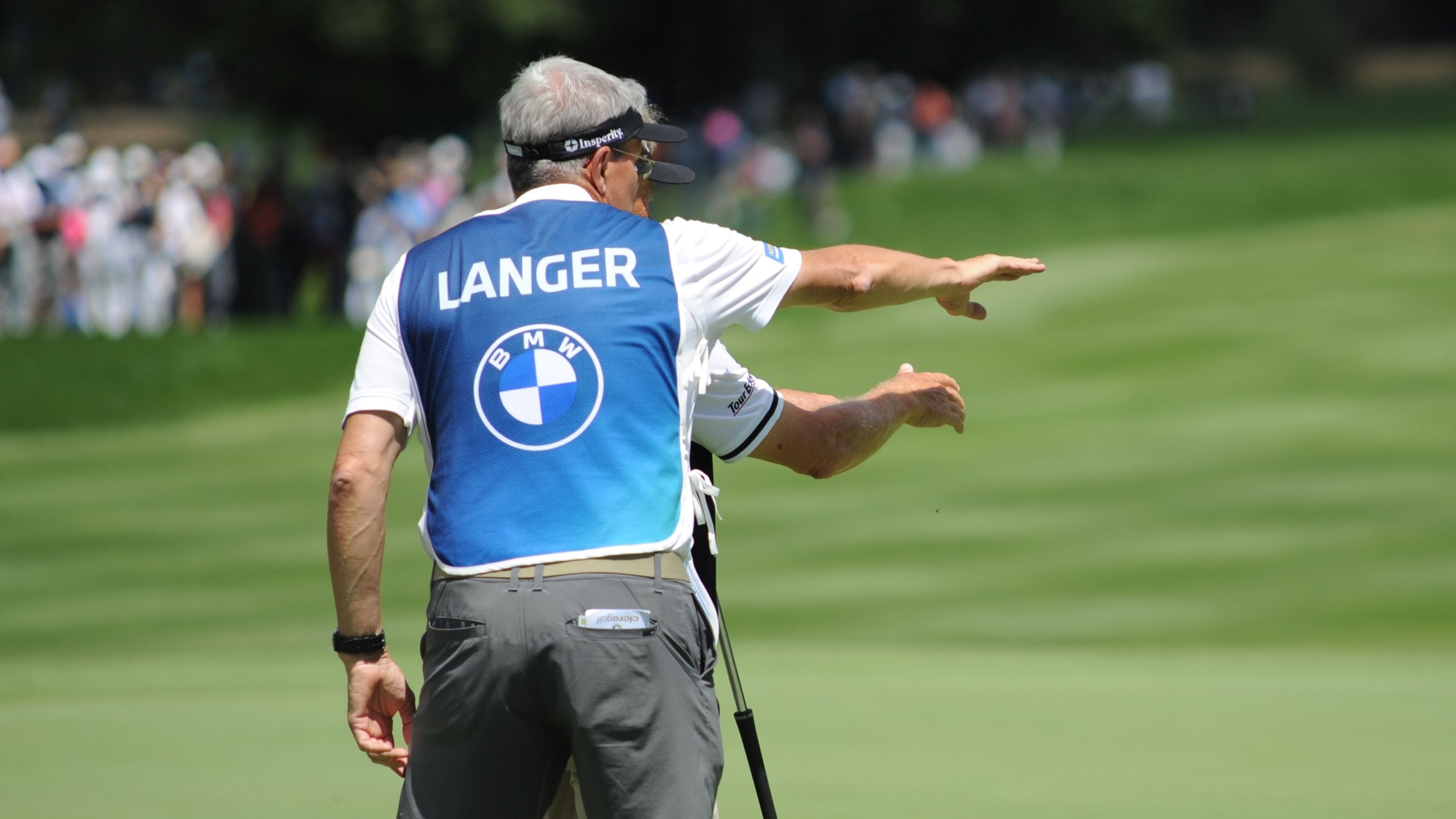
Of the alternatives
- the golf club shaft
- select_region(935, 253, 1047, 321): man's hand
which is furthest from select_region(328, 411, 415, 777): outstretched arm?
select_region(935, 253, 1047, 321): man's hand

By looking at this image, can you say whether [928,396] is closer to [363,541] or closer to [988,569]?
[363,541]

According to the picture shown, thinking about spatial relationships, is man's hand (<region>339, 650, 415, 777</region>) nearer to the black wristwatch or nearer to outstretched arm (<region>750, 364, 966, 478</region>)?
the black wristwatch

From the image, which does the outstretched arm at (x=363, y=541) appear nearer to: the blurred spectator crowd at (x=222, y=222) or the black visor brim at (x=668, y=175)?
the black visor brim at (x=668, y=175)

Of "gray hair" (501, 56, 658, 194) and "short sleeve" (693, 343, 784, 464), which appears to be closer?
"gray hair" (501, 56, 658, 194)

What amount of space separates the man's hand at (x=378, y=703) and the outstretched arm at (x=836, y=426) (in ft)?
2.94

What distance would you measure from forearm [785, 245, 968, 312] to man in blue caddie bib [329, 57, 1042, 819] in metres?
0.20

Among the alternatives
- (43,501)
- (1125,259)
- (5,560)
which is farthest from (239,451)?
(1125,259)

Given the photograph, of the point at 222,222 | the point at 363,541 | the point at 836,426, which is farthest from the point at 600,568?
the point at 222,222

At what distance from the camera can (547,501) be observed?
3.37 metres

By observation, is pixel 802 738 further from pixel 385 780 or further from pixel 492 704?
pixel 492 704

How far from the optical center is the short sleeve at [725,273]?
3.50m

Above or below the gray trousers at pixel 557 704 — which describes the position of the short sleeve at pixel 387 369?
above

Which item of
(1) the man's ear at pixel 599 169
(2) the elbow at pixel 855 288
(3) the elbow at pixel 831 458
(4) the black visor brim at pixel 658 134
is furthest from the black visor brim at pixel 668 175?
(3) the elbow at pixel 831 458

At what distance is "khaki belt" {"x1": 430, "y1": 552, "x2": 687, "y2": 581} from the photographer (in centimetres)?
334
